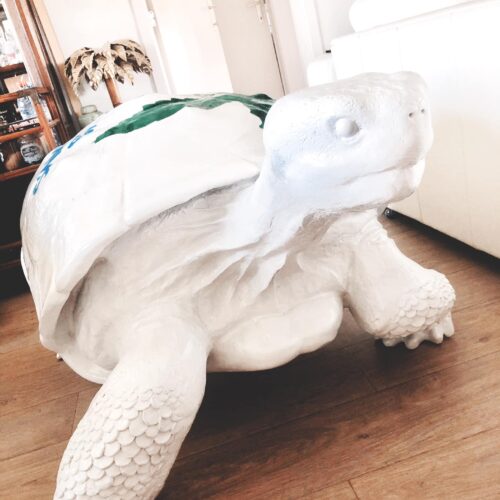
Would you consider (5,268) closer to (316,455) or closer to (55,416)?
(55,416)

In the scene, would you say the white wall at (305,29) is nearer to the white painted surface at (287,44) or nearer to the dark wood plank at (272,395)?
the white painted surface at (287,44)

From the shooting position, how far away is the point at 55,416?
1081 millimetres

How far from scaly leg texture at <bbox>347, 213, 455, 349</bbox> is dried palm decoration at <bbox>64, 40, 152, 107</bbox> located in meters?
2.27

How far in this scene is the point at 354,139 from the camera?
24.2 inches

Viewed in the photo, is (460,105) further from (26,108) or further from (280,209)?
(26,108)

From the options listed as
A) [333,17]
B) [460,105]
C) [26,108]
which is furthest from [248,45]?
[460,105]

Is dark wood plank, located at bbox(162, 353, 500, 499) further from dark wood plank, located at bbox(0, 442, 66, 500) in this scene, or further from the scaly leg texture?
dark wood plank, located at bbox(0, 442, 66, 500)

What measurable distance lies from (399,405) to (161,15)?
3.66 m

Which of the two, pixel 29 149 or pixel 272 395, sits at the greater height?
pixel 29 149

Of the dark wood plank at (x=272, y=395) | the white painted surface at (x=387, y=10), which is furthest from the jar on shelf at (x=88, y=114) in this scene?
the dark wood plank at (x=272, y=395)

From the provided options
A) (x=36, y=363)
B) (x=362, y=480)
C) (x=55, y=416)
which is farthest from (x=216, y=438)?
(x=36, y=363)

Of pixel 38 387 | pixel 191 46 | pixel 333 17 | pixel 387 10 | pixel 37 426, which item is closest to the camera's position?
pixel 37 426

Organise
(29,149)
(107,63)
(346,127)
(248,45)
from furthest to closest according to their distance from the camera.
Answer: (248,45) → (107,63) → (29,149) → (346,127)

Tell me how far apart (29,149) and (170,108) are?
1457 mm
